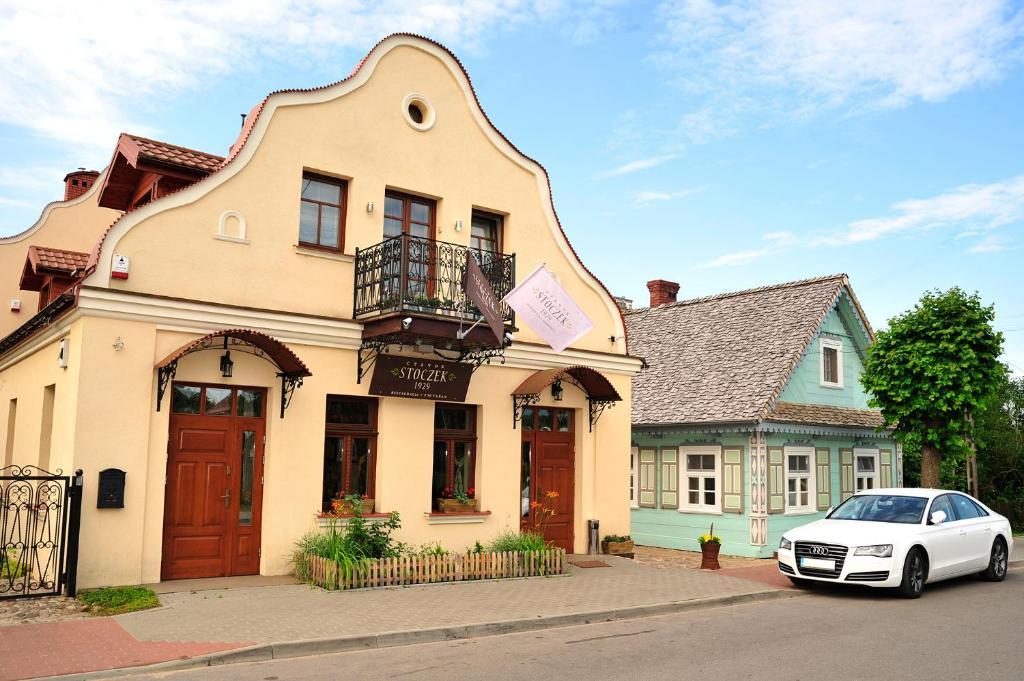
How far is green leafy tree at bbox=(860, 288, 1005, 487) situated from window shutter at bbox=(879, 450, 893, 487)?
3.92 meters

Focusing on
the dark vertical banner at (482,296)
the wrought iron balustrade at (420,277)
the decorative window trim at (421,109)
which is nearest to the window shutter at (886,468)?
the wrought iron balustrade at (420,277)

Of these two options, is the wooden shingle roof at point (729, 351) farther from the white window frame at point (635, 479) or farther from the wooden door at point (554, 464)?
the wooden door at point (554, 464)

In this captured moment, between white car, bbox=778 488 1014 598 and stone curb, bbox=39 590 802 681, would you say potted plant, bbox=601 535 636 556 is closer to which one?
white car, bbox=778 488 1014 598

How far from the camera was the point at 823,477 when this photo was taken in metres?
22.0

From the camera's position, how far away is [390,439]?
14.2m

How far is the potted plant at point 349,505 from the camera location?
1316cm

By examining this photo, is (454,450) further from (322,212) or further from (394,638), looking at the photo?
(394,638)

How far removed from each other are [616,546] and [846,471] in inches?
358

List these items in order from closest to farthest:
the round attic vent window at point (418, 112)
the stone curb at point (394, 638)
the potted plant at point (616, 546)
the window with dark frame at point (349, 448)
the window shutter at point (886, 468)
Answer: the stone curb at point (394, 638)
the window with dark frame at point (349, 448)
the round attic vent window at point (418, 112)
the potted plant at point (616, 546)
the window shutter at point (886, 468)

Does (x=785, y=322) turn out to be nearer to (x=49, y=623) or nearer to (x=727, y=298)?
(x=727, y=298)

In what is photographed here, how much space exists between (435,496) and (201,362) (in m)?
4.68

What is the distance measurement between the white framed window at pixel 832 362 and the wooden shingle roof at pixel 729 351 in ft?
3.09

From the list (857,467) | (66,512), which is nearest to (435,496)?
(66,512)

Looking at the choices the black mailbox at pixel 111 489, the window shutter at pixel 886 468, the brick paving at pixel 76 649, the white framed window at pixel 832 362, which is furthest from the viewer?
the window shutter at pixel 886 468
